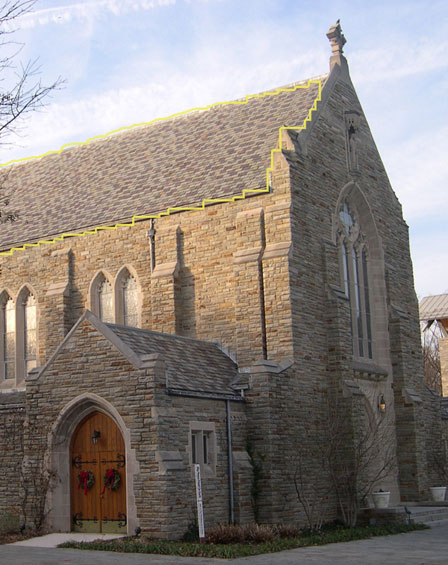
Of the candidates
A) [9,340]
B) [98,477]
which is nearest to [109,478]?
[98,477]

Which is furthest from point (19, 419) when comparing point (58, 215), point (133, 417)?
point (58, 215)

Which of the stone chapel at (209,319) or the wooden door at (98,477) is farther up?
the stone chapel at (209,319)

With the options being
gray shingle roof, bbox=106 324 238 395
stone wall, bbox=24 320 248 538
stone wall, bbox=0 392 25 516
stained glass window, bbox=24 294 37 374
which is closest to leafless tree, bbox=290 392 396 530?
stone wall, bbox=24 320 248 538

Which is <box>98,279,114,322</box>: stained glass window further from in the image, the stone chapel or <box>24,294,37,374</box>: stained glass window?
<box>24,294,37,374</box>: stained glass window

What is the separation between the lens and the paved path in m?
15.5

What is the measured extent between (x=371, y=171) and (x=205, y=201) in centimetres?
708

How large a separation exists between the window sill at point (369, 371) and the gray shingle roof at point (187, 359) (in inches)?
183

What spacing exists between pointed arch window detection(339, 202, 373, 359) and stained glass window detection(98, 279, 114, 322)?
291 inches

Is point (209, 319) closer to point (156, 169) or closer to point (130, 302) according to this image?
point (130, 302)

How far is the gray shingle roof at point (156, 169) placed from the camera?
26672 mm

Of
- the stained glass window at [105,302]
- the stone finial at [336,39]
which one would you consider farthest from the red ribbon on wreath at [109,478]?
the stone finial at [336,39]

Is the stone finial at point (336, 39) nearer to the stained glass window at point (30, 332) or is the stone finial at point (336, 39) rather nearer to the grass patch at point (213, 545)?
the stained glass window at point (30, 332)

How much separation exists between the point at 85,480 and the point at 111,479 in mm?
873

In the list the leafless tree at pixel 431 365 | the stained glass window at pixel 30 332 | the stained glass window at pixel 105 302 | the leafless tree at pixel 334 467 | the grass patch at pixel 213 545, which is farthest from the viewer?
the leafless tree at pixel 431 365
